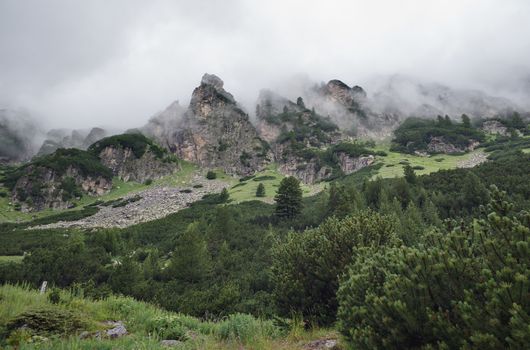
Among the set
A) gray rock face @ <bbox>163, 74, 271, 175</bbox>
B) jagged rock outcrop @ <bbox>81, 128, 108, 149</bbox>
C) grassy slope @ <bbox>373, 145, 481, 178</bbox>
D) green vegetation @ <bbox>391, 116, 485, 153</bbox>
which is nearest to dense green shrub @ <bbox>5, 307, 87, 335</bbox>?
grassy slope @ <bbox>373, 145, 481, 178</bbox>

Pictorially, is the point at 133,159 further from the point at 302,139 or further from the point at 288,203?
the point at 288,203

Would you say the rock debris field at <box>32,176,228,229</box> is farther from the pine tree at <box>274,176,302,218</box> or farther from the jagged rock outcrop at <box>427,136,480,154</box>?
the jagged rock outcrop at <box>427,136,480,154</box>

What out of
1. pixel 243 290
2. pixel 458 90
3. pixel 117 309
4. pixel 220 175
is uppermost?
pixel 458 90

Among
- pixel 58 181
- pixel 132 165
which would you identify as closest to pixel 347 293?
pixel 58 181

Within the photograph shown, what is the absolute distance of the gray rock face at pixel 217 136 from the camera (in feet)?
448

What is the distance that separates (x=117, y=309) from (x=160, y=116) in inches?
6516

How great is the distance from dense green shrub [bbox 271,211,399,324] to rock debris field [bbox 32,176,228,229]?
201 feet

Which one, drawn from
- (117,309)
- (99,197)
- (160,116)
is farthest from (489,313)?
(160,116)

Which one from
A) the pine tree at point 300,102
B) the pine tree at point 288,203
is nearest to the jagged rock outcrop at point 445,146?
the pine tree at point 288,203

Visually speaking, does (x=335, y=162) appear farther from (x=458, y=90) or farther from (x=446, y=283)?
(x=458, y=90)

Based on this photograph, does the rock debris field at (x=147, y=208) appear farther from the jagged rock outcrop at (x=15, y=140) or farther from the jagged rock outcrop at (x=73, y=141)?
the jagged rock outcrop at (x=15, y=140)

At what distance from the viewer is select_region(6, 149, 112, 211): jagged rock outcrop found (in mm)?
91812

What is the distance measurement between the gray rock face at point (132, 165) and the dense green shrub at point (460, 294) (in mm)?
119778

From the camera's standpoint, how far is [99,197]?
101062 millimetres
